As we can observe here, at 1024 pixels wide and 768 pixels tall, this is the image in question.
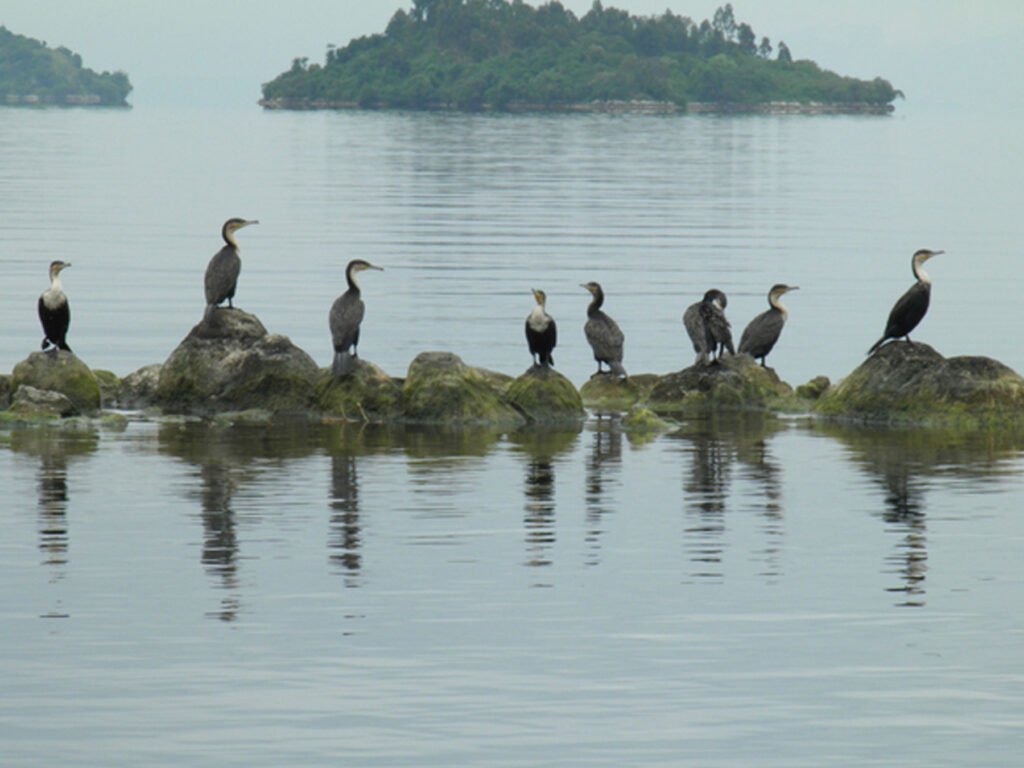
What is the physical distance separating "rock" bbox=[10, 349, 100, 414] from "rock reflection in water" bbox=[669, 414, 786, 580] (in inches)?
265

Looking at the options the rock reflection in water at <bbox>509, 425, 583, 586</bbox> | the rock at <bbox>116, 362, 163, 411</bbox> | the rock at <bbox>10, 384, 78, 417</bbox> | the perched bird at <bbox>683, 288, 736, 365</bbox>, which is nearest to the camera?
the rock reflection in water at <bbox>509, 425, 583, 586</bbox>

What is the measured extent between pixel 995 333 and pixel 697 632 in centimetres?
2216

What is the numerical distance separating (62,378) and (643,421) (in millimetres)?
6700

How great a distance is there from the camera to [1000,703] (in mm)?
9164

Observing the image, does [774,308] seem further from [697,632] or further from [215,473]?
[697,632]

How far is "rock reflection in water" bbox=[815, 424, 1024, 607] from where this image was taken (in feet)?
40.6

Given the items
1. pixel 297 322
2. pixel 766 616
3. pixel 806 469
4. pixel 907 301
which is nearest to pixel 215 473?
pixel 806 469

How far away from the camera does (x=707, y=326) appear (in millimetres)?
21281

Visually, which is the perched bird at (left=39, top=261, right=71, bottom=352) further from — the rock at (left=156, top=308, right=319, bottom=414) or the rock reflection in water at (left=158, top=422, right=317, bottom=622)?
the rock reflection in water at (left=158, top=422, right=317, bottom=622)

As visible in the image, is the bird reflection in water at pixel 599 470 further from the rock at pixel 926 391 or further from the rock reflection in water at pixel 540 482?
the rock at pixel 926 391

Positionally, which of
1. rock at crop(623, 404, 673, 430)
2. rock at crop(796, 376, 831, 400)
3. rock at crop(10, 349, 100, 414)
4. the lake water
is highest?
rock at crop(10, 349, 100, 414)

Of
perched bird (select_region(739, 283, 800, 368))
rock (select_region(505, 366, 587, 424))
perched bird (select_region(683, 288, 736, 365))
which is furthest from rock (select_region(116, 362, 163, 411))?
perched bird (select_region(739, 283, 800, 368))

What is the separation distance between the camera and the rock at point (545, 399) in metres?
19.9

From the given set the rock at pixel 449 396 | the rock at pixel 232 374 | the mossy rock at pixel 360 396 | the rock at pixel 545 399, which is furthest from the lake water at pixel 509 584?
the rock at pixel 232 374
